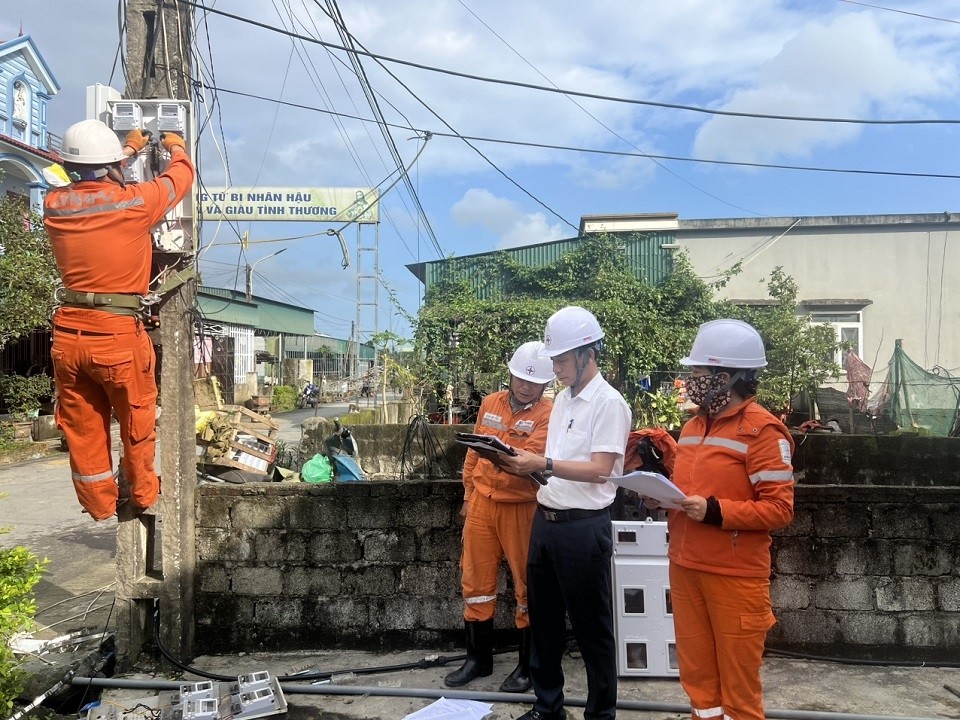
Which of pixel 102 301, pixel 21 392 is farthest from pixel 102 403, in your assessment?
pixel 21 392

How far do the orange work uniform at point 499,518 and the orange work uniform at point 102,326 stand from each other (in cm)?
178

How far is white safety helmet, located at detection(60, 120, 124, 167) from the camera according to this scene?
3.22m

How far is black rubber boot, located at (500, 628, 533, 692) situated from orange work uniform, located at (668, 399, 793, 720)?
47.7 inches

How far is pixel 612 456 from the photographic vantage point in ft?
10.2

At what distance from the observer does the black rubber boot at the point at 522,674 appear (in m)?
3.71

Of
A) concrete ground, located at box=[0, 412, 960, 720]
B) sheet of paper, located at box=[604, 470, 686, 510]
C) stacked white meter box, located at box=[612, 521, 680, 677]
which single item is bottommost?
concrete ground, located at box=[0, 412, 960, 720]

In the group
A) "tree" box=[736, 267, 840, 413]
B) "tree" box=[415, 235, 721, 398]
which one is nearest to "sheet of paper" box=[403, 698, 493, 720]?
"tree" box=[415, 235, 721, 398]

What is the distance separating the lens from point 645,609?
12.5 feet

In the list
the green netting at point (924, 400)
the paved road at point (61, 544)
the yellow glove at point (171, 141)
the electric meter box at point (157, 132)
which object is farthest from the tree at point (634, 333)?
the yellow glove at point (171, 141)

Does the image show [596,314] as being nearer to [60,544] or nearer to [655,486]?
[60,544]

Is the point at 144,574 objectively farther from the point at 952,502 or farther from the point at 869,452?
the point at 869,452

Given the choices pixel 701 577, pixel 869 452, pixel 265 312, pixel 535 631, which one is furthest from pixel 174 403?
pixel 265 312

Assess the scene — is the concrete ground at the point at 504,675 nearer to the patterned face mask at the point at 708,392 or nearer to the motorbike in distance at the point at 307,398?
the patterned face mask at the point at 708,392

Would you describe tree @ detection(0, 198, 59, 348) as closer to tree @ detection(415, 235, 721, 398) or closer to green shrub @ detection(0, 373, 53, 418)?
green shrub @ detection(0, 373, 53, 418)
